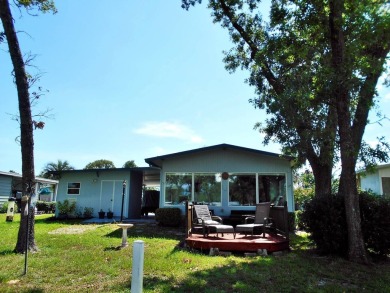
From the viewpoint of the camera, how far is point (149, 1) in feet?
34.0

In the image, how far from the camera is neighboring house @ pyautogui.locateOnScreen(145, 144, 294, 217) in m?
13.9

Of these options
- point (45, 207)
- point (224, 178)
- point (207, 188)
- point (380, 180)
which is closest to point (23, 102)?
point (207, 188)

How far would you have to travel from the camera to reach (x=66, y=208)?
17.5 m

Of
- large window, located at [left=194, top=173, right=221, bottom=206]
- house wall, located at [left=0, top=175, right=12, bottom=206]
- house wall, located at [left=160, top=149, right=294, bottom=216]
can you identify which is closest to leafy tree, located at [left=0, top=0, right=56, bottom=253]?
house wall, located at [left=160, top=149, right=294, bottom=216]

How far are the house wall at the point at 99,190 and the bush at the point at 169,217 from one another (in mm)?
4430

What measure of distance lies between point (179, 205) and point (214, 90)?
5269 millimetres

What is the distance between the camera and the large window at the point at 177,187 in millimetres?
14375

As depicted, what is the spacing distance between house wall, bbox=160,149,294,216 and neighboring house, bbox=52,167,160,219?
3397mm

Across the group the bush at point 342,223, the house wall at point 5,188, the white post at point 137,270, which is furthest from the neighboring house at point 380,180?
the house wall at point 5,188

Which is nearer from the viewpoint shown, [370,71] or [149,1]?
[370,71]

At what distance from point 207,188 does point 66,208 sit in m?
8.36

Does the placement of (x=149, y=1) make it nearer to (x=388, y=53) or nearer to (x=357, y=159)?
(x=388, y=53)

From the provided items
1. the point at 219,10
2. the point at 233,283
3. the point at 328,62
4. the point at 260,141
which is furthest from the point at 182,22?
the point at 233,283

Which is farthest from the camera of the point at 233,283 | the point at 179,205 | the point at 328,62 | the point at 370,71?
the point at 179,205
